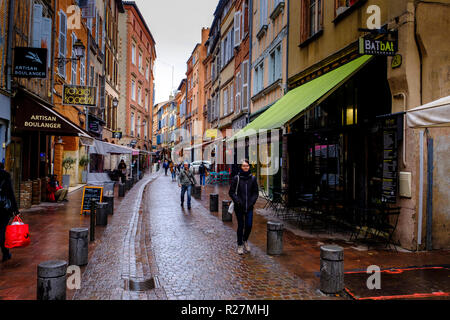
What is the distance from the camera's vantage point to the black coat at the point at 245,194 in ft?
23.2

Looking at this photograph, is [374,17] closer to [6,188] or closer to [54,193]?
[6,188]

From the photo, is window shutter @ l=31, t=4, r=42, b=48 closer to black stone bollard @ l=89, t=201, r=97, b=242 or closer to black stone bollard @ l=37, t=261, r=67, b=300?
black stone bollard @ l=89, t=201, r=97, b=242

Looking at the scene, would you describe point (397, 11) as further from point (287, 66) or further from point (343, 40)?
point (287, 66)

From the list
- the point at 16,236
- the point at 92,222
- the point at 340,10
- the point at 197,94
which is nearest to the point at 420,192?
the point at 340,10

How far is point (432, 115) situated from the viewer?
5598 millimetres

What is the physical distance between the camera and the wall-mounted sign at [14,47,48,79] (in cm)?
1058

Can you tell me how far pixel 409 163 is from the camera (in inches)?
281

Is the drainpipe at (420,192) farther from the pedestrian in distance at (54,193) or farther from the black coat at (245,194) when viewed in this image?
the pedestrian in distance at (54,193)

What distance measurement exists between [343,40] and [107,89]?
23.1 meters

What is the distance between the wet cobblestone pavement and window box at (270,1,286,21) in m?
9.52

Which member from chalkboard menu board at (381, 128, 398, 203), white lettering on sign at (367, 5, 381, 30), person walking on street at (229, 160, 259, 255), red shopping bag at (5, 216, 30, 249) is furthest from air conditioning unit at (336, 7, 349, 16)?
red shopping bag at (5, 216, 30, 249)

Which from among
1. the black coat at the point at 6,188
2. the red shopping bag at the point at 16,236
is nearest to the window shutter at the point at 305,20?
the black coat at the point at 6,188

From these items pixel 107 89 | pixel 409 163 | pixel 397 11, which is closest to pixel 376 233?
pixel 409 163

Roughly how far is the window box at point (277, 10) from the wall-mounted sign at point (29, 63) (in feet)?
29.4
